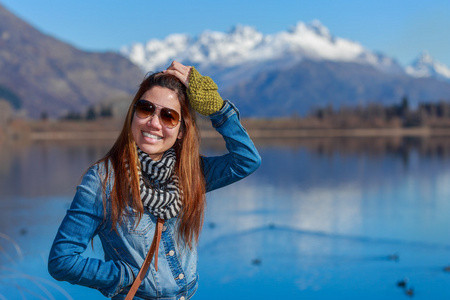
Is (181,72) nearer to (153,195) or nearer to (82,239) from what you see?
(153,195)

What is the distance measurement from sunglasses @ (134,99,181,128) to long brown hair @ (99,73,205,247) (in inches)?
3.3

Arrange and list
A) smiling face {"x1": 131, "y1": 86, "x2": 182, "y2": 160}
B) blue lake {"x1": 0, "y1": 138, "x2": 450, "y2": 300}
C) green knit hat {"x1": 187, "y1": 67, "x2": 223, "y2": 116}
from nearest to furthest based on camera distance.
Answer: green knit hat {"x1": 187, "y1": 67, "x2": 223, "y2": 116}
smiling face {"x1": 131, "y1": 86, "x2": 182, "y2": 160}
blue lake {"x1": 0, "y1": 138, "x2": 450, "y2": 300}

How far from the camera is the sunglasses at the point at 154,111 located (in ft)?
9.48

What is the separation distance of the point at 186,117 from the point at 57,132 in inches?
6425

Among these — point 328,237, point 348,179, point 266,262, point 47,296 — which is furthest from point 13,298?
point 348,179

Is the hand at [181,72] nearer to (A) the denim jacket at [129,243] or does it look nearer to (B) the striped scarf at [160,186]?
(A) the denim jacket at [129,243]

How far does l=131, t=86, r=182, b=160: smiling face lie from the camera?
9.47ft

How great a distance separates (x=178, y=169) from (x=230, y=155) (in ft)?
1.13

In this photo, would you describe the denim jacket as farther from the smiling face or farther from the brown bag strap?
the smiling face

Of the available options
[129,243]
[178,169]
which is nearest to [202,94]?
[178,169]

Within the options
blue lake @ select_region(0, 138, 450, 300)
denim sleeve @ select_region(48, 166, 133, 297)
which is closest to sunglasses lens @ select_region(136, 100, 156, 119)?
denim sleeve @ select_region(48, 166, 133, 297)

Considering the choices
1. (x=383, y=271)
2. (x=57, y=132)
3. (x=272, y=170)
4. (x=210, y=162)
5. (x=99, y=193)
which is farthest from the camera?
(x=57, y=132)

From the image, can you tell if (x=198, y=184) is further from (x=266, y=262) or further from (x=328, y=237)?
(x=328, y=237)

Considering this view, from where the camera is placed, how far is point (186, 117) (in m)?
3.02
